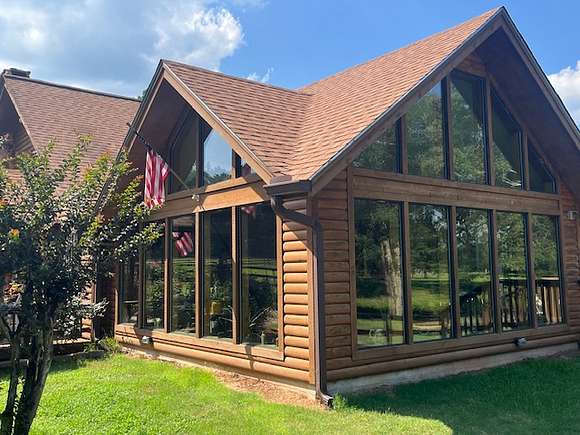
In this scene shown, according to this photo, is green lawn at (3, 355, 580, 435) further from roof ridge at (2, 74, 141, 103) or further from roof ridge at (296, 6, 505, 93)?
roof ridge at (2, 74, 141, 103)

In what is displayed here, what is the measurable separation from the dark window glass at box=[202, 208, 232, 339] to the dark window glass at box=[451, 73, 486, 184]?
3883 mm

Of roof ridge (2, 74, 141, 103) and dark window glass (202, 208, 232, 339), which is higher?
roof ridge (2, 74, 141, 103)

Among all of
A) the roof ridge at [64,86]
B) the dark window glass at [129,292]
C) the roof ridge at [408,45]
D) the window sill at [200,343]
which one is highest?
the roof ridge at [64,86]

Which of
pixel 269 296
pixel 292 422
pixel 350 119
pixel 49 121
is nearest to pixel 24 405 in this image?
pixel 292 422

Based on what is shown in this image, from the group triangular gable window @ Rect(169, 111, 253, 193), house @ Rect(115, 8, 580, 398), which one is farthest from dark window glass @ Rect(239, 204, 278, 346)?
triangular gable window @ Rect(169, 111, 253, 193)

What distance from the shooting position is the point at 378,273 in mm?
7316

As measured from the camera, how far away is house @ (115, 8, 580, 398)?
6.77 m

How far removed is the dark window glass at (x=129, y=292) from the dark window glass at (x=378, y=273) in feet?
17.3

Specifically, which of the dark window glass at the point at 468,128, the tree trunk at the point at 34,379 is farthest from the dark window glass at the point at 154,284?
the dark window glass at the point at 468,128

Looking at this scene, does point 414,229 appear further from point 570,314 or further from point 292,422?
point 570,314

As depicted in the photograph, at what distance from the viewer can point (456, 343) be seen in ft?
26.2

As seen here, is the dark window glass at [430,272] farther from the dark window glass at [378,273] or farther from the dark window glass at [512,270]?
the dark window glass at [512,270]

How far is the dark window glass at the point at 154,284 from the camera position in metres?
9.80

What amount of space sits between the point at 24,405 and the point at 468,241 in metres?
6.67
